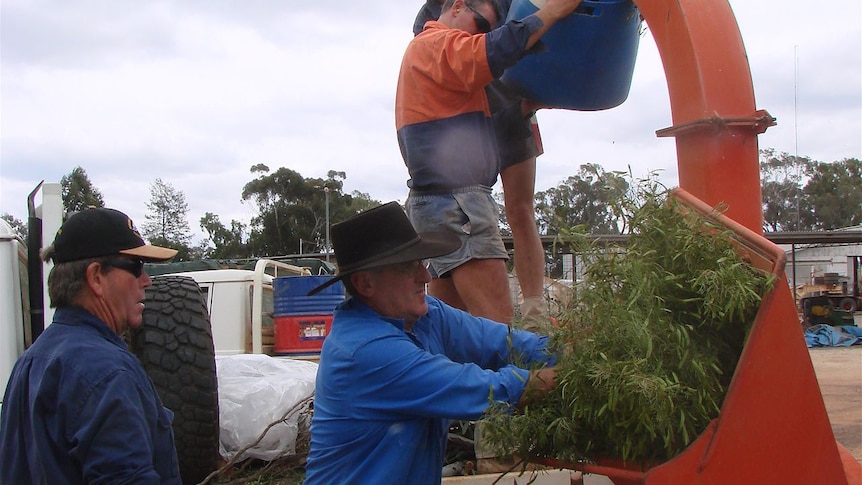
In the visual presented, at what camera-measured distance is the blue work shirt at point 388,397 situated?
7.16 ft

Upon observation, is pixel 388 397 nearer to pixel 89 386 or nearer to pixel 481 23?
pixel 89 386

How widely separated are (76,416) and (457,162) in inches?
69.6

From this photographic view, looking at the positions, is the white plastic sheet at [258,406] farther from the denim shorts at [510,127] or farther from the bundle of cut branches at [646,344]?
the bundle of cut branches at [646,344]

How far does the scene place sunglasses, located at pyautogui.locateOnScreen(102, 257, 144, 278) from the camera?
228 cm

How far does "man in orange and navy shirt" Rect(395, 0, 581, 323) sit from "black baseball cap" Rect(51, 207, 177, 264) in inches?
49.9

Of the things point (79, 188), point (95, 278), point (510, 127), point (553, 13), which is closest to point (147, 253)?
point (95, 278)

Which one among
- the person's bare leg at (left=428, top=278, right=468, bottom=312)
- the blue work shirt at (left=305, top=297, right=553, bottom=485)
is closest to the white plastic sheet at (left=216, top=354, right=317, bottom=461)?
the person's bare leg at (left=428, top=278, right=468, bottom=312)

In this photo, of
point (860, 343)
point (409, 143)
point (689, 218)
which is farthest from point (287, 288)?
point (860, 343)

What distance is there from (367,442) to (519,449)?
44 cm

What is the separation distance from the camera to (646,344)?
6.40ft

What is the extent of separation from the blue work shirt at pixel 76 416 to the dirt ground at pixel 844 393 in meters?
2.47

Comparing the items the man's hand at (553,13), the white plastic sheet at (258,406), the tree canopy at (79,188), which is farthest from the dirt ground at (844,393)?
the tree canopy at (79,188)

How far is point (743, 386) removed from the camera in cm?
195

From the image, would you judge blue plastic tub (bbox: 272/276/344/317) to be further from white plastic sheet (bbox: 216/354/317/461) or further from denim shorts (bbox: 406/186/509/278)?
denim shorts (bbox: 406/186/509/278)
